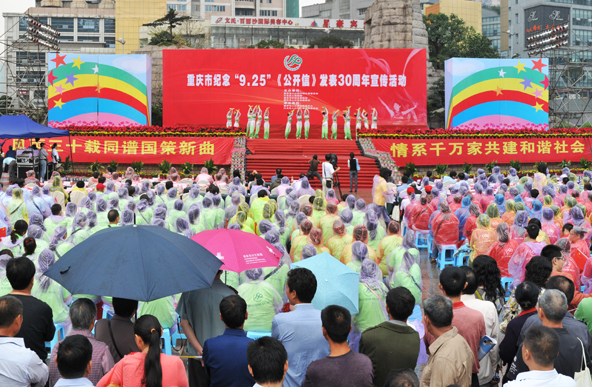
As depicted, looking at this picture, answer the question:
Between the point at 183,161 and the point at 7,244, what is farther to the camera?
the point at 183,161

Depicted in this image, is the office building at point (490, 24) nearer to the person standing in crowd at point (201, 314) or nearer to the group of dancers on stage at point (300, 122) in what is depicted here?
the group of dancers on stage at point (300, 122)

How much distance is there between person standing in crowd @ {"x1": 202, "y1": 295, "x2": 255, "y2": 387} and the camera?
3.46 metres

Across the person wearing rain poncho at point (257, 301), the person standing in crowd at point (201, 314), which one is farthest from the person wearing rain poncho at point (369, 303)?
the person standing in crowd at point (201, 314)

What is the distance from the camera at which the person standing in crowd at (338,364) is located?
10.8 feet

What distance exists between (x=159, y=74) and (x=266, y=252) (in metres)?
28.5

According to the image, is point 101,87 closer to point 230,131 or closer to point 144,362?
point 230,131

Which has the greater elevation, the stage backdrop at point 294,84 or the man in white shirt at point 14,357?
the stage backdrop at point 294,84

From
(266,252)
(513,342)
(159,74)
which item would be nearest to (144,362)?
(266,252)

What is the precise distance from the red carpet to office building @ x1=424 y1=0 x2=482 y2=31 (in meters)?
56.3

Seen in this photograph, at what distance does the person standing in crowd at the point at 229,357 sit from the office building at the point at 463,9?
74.2 metres

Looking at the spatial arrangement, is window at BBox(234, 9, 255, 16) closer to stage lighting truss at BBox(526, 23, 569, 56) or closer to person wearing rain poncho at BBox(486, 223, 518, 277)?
stage lighting truss at BBox(526, 23, 569, 56)

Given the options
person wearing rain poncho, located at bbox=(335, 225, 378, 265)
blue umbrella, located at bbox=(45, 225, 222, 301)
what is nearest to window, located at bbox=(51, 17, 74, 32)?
person wearing rain poncho, located at bbox=(335, 225, 378, 265)

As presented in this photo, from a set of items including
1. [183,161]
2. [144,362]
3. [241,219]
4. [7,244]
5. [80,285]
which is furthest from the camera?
[183,161]

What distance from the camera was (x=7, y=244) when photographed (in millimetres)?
6312
